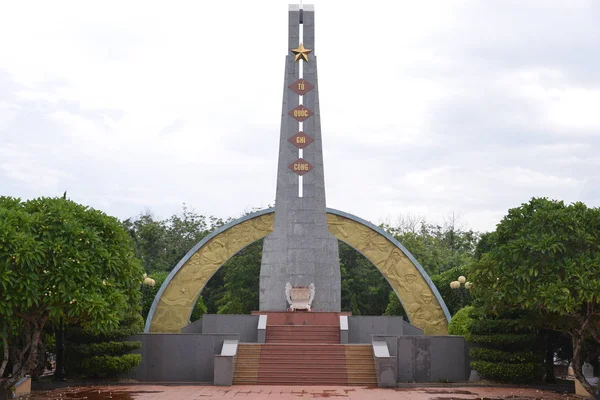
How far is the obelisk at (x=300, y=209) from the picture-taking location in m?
23.1

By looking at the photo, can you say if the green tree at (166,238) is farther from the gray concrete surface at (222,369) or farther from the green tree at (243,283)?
the gray concrete surface at (222,369)

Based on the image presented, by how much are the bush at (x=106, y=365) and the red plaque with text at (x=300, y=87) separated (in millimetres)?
11441

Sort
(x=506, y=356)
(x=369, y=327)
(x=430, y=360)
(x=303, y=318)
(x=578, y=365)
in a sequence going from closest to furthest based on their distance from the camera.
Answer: (x=578, y=365) < (x=506, y=356) < (x=430, y=360) < (x=369, y=327) < (x=303, y=318)

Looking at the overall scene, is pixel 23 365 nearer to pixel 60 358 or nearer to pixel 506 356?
pixel 60 358

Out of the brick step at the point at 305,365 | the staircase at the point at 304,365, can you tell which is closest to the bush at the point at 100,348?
the staircase at the point at 304,365

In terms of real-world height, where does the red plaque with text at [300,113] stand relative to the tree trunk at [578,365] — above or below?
above

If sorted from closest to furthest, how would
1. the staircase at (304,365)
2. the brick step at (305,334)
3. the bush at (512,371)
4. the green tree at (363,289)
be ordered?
the bush at (512,371) → the staircase at (304,365) → the brick step at (305,334) → the green tree at (363,289)

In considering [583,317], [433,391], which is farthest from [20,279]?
[583,317]

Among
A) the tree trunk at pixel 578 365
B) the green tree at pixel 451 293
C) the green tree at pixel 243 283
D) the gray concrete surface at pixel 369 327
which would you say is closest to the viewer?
the tree trunk at pixel 578 365

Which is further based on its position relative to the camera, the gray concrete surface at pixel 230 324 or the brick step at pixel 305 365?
the gray concrete surface at pixel 230 324

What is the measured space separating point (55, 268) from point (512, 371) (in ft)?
31.8

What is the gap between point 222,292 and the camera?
39312mm

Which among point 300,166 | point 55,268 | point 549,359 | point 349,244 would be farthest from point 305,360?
point 300,166

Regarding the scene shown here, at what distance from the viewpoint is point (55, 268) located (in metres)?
11.2
